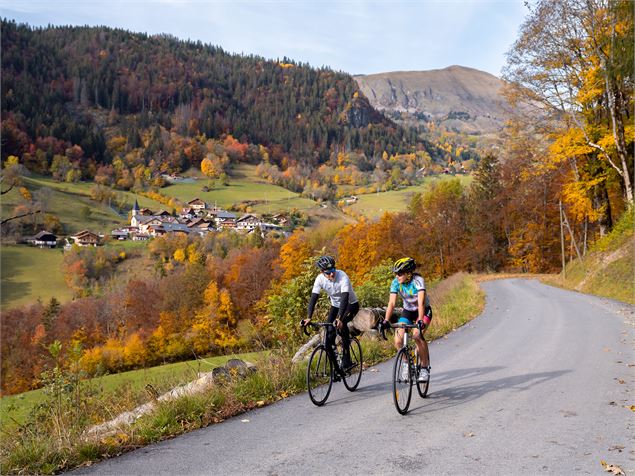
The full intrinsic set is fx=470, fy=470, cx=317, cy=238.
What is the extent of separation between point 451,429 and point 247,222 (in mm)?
138037

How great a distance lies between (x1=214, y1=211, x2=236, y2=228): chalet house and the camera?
141 meters

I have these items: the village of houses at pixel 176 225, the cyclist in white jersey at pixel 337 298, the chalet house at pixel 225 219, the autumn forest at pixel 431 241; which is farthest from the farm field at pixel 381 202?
the cyclist in white jersey at pixel 337 298

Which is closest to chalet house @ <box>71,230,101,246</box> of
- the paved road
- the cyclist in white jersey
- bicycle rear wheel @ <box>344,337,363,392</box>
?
bicycle rear wheel @ <box>344,337,363,392</box>

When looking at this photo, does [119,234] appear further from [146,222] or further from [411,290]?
[411,290]

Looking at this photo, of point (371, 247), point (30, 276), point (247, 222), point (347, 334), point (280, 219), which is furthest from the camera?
point (280, 219)

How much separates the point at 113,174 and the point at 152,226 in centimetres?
6189

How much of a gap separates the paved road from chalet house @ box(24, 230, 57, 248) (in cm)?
12116

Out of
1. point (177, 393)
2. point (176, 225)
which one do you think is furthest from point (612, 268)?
point (176, 225)

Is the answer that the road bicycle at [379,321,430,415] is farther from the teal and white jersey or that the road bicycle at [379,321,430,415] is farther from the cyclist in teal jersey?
the teal and white jersey

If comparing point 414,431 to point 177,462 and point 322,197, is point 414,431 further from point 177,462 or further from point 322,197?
point 322,197

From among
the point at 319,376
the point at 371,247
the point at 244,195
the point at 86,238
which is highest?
the point at 244,195

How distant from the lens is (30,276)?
311ft

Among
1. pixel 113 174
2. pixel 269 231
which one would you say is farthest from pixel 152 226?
pixel 113 174

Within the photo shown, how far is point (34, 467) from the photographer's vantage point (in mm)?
5113
